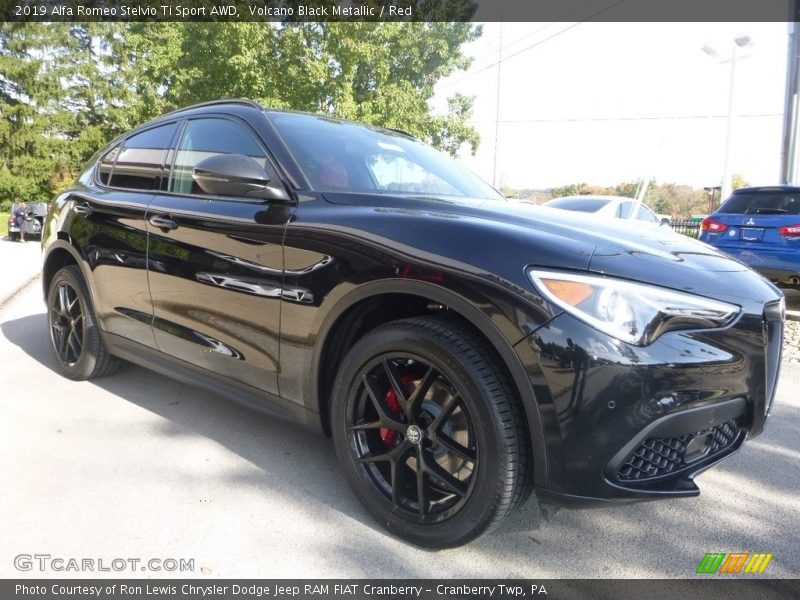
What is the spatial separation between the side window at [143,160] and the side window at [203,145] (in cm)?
18

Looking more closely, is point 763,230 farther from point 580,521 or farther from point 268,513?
point 268,513

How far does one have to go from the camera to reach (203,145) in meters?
3.13

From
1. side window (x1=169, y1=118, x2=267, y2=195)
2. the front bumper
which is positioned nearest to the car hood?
the front bumper

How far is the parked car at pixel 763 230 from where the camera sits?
6.78 m

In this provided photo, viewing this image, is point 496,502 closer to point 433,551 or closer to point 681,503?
point 433,551

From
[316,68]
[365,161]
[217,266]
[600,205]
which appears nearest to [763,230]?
[600,205]

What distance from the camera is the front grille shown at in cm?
180

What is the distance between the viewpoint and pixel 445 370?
1956 mm

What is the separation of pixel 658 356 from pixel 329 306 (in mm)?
1159

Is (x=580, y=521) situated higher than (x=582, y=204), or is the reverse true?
(x=582, y=204)

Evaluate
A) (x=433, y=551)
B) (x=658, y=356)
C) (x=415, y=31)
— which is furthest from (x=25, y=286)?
(x=415, y=31)

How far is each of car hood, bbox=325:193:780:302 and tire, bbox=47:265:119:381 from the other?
2209 mm

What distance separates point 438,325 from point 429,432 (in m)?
0.38

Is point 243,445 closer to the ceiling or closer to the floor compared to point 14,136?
closer to the floor
